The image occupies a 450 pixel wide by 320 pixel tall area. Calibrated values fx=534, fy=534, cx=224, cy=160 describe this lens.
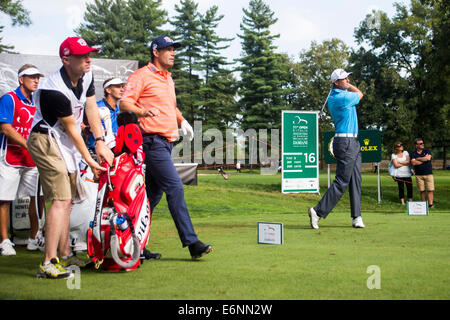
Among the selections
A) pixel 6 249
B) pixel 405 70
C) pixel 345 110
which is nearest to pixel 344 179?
pixel 345 110

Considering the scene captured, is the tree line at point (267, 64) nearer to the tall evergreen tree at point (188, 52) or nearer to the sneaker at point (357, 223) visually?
the tall evergreen tree at point (188, 52)

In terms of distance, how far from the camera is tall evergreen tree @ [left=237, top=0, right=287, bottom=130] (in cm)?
6794

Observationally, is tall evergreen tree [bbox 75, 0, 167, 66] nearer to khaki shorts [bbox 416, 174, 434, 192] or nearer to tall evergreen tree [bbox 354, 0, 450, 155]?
tall evergreen tree [bbox 354, 0, 450, 155]

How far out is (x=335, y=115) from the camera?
8.45 meters

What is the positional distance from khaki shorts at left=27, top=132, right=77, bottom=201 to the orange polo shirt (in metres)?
0.95

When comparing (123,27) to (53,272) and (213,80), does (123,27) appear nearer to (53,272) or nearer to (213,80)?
(213,80)

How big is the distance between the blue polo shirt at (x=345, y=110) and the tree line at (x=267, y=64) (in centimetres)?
4798

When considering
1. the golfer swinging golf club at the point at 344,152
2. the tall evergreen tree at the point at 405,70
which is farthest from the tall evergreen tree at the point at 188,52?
the golfer swinging golf club at the point at 344,152

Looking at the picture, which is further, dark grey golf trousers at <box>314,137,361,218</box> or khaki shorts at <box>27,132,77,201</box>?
dark grey golf trousers at <box>314,137,361,218</box>

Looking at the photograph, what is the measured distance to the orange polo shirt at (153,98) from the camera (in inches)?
213

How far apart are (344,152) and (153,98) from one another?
151 inches

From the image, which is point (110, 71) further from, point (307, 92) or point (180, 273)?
point (307, 92)

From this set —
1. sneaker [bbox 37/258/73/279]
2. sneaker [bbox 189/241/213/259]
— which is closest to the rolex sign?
sneaker [bbox 189/241/213/259]
